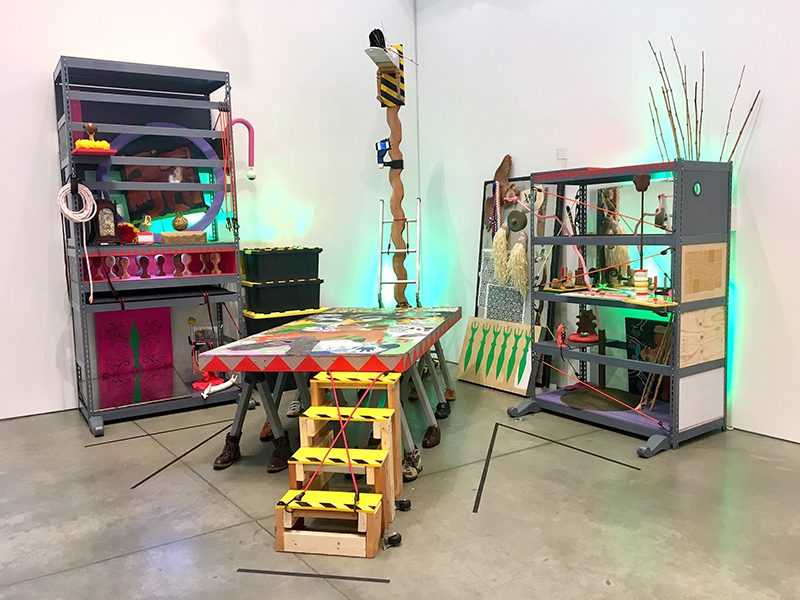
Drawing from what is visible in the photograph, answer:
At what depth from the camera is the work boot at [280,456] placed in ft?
11.3

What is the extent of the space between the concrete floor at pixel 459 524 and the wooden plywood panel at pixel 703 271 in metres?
0.82

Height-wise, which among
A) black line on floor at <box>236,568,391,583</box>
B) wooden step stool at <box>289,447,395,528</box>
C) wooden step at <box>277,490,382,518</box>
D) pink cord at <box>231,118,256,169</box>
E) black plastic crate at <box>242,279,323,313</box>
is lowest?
black line on floor at <box>236,568,391,583</box>

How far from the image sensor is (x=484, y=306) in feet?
17.7

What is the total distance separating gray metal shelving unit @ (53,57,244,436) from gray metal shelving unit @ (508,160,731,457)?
8.04ft

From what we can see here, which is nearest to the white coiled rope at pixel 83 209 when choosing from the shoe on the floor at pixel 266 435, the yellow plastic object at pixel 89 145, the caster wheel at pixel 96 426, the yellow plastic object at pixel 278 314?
the yellow plastic object at pixel 89 145

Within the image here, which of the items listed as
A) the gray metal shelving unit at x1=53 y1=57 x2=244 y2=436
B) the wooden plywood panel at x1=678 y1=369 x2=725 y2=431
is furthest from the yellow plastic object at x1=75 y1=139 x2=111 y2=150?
the wooden plywood panel at x1=678 y1=369 x2=725 y2=431

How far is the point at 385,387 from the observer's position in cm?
294

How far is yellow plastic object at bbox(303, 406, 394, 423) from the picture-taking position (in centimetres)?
279

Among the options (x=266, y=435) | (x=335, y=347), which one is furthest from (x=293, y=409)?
(x=335, y=347)

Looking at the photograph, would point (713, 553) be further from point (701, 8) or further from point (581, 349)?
point (701, 8)

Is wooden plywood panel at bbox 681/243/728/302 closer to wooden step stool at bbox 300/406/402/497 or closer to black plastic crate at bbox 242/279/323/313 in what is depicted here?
wooden step stool at bbox 300/406/402/497

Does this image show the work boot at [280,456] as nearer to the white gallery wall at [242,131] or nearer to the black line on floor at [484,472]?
the black line on floor at [484,472]

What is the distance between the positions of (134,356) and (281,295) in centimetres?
109

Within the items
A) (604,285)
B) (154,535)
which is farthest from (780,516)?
(154,535)
